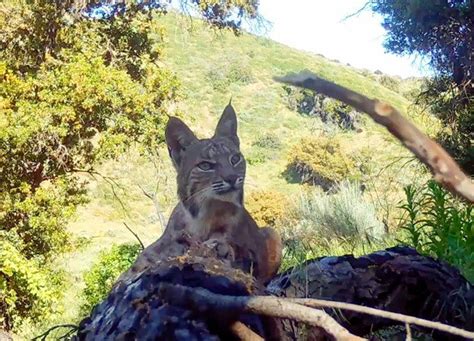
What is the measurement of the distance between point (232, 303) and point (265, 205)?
19385 mm

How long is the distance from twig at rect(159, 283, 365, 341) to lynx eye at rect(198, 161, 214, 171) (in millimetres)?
2941

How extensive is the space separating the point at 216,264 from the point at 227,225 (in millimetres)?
2419

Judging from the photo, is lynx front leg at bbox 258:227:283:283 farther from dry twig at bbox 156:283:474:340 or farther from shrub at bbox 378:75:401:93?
shrub at bbox 378:75:401:93

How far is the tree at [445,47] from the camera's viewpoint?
34.1 feet

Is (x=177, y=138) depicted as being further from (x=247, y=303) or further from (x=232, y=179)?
(x=247, y=303)

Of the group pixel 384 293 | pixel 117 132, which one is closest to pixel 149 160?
pixel 117 132

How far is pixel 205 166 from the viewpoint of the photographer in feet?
Result: 12.8

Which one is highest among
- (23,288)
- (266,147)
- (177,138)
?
(266,147)

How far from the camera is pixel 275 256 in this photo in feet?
9.70

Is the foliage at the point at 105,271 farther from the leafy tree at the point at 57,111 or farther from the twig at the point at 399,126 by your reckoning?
the twig at the point at 399,126

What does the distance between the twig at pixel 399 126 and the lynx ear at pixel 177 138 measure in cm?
327

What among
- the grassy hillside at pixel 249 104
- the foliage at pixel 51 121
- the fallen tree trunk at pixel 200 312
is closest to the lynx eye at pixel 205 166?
the fallen tree trunk at pixel 200 312

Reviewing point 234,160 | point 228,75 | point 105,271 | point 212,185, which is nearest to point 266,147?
point 228,75

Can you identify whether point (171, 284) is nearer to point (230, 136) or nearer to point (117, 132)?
point (230, 136)
